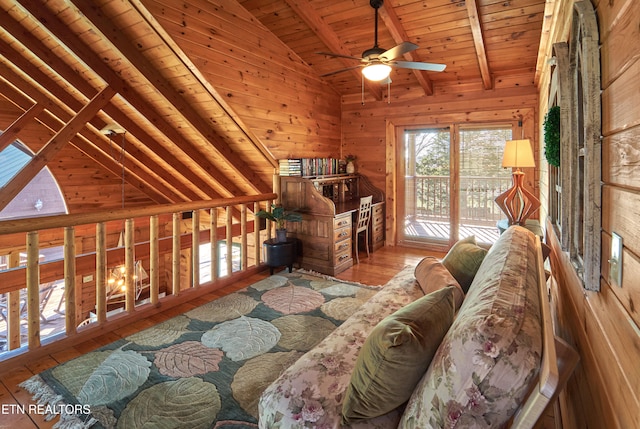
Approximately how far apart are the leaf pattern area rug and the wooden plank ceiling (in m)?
2.30

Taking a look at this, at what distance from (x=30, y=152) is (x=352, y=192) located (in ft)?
17.3

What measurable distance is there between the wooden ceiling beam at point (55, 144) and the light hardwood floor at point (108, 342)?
2.47m

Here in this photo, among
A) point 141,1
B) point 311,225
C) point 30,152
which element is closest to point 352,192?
point 311,225

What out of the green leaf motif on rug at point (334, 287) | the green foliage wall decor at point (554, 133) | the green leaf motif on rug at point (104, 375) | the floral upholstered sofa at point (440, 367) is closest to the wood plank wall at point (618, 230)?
the floral upholstered sofa at point (440, 367)

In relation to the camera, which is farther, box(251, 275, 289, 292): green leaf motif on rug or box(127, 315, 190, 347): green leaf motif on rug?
box(251, 275, 289, 292): green leaf motif on rug

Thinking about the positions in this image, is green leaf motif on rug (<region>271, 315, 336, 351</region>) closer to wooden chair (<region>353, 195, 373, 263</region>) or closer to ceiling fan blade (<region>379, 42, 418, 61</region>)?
wooden chair (<region>353, 195, 373, 263</region>)

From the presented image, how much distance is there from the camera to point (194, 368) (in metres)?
2.33

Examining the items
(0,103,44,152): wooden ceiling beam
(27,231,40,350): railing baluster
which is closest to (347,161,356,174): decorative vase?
(27,231,40,350): railing baluster

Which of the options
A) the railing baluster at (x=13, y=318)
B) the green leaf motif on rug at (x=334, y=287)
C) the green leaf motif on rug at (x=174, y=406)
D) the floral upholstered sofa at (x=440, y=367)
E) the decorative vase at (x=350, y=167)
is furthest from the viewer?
the decorative vase at (x=350, y=167)

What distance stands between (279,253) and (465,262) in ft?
8.08

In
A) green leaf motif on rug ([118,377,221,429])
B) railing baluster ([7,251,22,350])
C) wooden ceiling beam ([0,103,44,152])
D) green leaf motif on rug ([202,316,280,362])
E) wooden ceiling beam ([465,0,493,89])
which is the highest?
wooden ceiling beam ([465,0,493,89])

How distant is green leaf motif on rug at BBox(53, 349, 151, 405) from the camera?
6.77ft

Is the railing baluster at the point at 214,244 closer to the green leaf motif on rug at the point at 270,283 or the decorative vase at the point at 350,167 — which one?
the green leaf motif on rug at the point at 270,283

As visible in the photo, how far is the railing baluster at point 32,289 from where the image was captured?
2.46 metres
